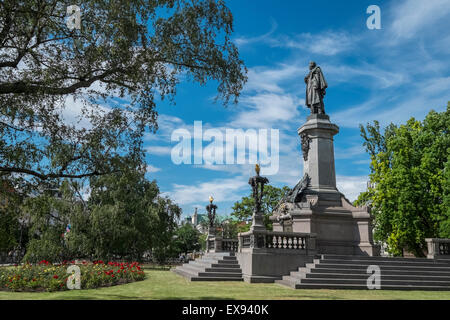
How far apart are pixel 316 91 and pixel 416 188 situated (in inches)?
486

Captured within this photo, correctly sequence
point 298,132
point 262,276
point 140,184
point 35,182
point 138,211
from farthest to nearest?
point 140,184, point 138,211, point 298,132, point 262,276, point 35,182

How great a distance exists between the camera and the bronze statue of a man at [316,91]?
67.3 ft

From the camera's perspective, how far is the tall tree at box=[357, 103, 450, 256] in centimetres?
2578

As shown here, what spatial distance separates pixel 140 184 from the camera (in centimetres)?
3212

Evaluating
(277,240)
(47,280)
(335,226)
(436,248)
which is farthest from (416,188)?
(47,280)

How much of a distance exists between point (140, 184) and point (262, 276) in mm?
18972

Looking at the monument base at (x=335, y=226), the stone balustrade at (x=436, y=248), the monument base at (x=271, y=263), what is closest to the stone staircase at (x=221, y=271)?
the monument base at (x=271, y=263)

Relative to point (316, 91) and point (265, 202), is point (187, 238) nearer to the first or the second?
point (265, 202)

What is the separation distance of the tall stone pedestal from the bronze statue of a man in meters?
1.10

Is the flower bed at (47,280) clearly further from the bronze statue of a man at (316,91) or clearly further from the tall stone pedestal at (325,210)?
the bronze statue of a man at (316,91)

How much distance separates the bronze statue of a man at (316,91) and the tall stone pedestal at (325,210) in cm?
110
